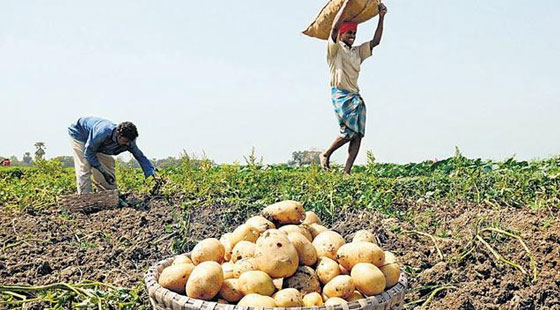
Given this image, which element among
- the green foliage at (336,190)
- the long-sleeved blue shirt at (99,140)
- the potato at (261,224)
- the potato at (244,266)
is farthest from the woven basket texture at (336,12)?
the potato at (244,266)

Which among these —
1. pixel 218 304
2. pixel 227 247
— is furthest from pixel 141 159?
pixel 218 304

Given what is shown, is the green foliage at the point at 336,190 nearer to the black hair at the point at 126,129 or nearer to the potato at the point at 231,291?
the black hair at the point at 126,129

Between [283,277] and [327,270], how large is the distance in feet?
0.64

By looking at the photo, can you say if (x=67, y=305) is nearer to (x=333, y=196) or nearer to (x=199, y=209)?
(x=199, y=209)

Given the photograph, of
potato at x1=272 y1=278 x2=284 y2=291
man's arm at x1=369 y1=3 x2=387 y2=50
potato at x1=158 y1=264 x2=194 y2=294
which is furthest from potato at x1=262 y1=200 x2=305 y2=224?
man's arm at x1=369 y1=3 x2=387 y2=50

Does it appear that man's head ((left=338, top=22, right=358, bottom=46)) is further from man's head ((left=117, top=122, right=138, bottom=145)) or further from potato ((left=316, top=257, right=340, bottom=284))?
potato ((left=316, top=257, right=340, bottom=284))

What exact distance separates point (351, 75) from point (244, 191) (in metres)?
2.82

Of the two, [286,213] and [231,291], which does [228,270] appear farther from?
[286,213]

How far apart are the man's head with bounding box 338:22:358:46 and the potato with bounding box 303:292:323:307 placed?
546 cm

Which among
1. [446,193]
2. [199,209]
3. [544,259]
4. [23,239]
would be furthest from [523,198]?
[23,239]

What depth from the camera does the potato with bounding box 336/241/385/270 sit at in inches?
89.1

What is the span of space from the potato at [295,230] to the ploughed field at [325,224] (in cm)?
76

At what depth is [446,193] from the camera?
5.03m

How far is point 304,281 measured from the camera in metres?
2.20
